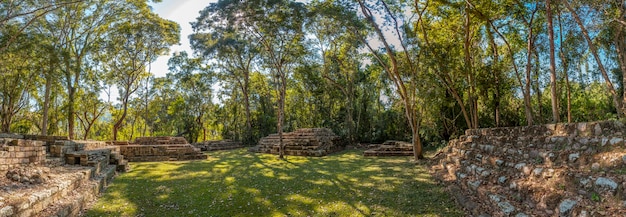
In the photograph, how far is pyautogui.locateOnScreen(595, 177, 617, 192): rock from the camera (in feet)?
12.4

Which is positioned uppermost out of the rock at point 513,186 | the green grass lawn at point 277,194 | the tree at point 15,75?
the tree at point 15,75

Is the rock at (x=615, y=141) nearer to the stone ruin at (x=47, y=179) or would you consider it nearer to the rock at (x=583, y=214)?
the rock at (x=583, y=214)

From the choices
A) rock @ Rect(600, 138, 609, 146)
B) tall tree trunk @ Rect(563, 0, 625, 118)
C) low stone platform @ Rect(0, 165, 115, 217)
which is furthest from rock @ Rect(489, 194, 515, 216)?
low stone platform @ Rect(0, 165, 115, 217)

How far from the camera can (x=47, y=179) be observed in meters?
6.73

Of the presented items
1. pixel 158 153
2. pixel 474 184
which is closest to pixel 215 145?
pixel 158 153

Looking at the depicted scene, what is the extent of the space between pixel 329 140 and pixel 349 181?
1191 centimetres

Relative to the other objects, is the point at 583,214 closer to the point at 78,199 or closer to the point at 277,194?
the point at 277,194

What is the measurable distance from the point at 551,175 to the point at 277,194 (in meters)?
5.52

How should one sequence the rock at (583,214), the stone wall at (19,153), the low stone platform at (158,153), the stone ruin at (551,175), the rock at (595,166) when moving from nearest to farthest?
the rock at (583,214)
the stone ruin at (551,175)
the rock at (595,166)
the stone wall at (19,153)
the low stone platform at (158,153)

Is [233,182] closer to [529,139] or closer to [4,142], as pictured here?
[4,142]

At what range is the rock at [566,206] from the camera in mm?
3977

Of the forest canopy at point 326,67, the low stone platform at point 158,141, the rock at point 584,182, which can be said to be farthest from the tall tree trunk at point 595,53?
the low stone platform at point 158,141

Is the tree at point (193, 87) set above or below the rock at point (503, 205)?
above

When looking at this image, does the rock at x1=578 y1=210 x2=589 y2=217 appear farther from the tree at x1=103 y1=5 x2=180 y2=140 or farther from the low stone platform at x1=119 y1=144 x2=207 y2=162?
the tree at x1=103 y1=5 x2=180 y2=140
